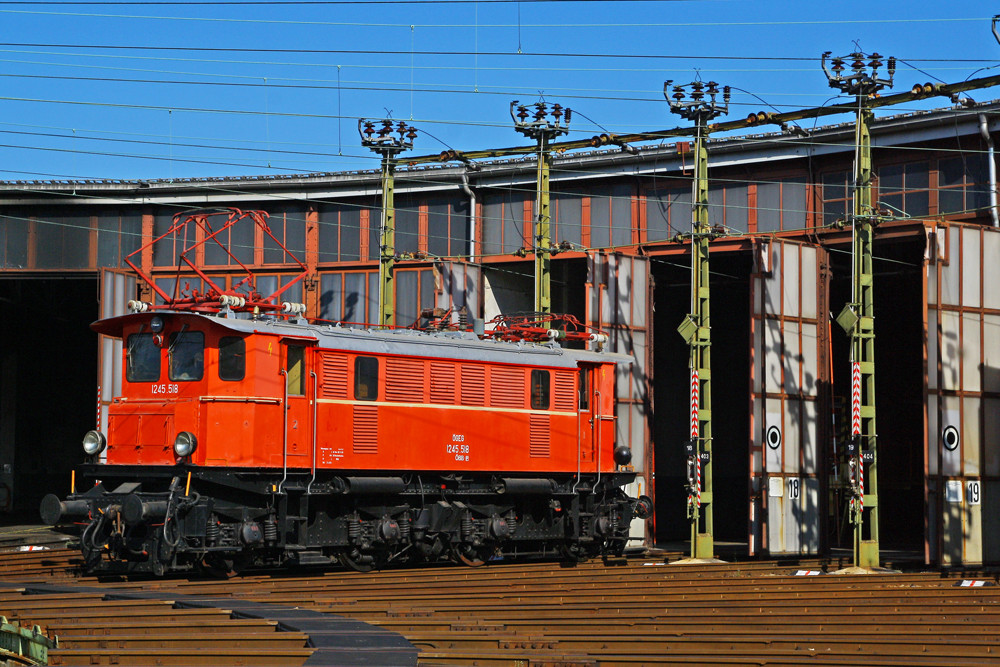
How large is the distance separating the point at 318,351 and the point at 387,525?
11.5ft

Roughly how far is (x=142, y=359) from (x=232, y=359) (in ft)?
6.51

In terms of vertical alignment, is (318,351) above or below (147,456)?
above

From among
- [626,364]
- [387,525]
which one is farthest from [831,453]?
[387,525]

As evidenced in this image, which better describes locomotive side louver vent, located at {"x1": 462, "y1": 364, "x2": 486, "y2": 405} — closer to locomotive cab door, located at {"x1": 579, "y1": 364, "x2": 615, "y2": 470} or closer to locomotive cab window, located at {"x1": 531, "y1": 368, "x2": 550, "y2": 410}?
locomotive cab window, located at {"x1": 531, "y1": 368, "x2": 550, "y2": 410}

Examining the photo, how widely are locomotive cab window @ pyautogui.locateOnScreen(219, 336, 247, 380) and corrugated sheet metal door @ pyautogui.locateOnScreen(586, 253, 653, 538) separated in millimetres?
12894

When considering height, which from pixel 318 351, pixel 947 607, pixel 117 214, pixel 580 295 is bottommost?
pixel 947 607

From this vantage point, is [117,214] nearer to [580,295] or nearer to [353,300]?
[353,300]

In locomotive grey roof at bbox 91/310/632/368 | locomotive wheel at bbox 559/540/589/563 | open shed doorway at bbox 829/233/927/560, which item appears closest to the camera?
locomotive grey roof at bbox 91/310/632/368

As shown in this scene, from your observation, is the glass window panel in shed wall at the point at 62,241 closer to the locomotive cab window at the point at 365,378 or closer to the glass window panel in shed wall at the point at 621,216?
the glass window panel in shed wall at the point at 621,216

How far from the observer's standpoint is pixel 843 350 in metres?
41.4

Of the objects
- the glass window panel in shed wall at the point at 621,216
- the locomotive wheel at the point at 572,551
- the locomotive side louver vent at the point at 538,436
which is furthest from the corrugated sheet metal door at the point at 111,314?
the locomotive wheel at the point at 572,551

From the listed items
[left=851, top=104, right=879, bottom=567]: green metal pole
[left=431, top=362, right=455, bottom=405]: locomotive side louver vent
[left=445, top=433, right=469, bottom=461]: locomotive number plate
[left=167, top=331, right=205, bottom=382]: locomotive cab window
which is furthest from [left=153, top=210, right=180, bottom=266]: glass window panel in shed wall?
[left=851, top=104, right=879, bottom=567]: green metal pole

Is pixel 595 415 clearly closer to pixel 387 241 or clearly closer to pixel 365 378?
pixel 365 378

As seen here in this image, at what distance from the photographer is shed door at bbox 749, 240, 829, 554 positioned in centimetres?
Result: 2867
